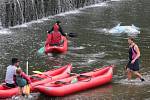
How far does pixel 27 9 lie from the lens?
3856 centimetres

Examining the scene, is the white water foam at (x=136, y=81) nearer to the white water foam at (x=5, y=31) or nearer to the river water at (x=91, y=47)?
the river water at (x=91, y=47)

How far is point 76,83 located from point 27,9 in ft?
71.0

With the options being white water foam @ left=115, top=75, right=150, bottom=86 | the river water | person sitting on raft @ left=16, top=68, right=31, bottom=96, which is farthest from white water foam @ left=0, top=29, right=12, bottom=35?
person sitting on raft @ left=16, top=68, right=31, bottom=96

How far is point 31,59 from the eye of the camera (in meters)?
24.1

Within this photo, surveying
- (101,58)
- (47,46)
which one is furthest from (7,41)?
(101,58)

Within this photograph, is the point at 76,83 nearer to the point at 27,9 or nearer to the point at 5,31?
the point at 5,31

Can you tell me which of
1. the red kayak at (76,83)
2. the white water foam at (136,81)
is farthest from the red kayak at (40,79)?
the white water foam at (136,81)

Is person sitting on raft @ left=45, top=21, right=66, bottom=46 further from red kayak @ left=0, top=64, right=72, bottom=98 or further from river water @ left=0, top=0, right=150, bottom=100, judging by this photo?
red kayak @ left=0, top=64, right=72, bottom=98

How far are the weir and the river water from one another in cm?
91

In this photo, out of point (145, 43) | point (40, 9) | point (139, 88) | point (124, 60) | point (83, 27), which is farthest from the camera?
point (40, 9)

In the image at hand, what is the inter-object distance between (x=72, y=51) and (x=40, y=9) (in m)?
14.8

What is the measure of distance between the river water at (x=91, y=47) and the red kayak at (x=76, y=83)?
0.22 meters

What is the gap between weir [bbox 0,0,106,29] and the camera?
35.7 metres

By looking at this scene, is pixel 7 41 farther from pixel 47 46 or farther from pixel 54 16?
pixel 54 16
